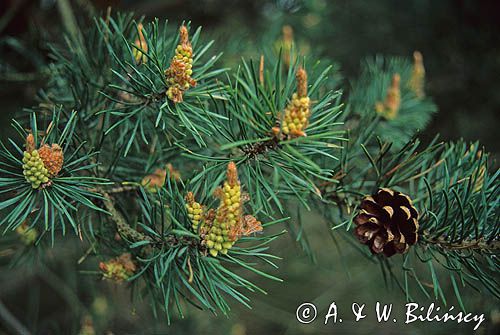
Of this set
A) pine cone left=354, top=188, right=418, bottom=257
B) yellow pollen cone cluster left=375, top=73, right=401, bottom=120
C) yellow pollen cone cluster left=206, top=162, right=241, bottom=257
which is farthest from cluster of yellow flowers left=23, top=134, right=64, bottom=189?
yellow pollen cone cluster left=375, top=73, right=401, bottom=120

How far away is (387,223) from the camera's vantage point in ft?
1.10

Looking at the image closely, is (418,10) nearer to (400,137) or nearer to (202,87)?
(400,137)

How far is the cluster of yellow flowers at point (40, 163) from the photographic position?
297 millimetres

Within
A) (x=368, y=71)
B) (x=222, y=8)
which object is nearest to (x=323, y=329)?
(x=368, y=71)

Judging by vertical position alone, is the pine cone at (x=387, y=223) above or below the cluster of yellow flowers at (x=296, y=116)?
below

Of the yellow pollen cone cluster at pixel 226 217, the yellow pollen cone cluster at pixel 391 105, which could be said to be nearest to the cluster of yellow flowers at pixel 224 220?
the yellow pollen cone cluster at pixel 226 217

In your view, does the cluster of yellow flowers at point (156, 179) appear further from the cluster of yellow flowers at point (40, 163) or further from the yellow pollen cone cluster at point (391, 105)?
the yellow pollen cone cluster at point (391, 105)

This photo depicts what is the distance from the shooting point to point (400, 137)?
0.54 meters

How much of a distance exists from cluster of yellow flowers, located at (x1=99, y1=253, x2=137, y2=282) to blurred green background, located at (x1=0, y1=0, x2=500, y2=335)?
0.21 m

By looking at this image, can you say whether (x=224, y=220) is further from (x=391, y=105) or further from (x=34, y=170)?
(x=391, y=105)

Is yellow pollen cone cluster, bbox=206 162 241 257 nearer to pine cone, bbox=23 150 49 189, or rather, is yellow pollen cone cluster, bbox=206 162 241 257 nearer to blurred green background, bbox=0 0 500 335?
pine cone, bbox=23 150 49 189

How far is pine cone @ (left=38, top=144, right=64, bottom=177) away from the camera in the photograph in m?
0.30

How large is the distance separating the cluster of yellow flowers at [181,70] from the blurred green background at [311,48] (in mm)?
258

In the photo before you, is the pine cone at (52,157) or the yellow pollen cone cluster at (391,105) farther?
the yellow pollen cone cluster at (391,105)
